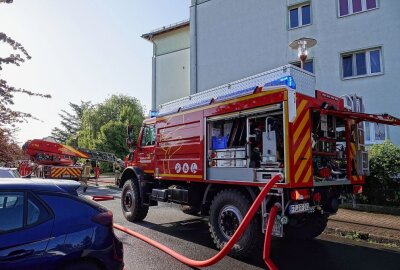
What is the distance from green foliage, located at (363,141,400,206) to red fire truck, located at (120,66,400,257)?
346cm

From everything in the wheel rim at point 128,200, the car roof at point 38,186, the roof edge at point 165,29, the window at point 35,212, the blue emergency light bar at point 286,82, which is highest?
the roof edge at point 165,29

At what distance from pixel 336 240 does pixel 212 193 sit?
2809mm

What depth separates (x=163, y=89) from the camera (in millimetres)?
28047

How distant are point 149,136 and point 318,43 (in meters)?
11.4

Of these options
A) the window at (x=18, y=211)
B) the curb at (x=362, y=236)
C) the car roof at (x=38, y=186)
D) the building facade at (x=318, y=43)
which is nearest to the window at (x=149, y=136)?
the curb at (x=362, y=236)

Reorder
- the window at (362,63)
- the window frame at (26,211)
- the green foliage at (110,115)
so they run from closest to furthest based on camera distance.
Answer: the window frame at (26,211) < the window at (362,63) < the green foliage at (110,115)

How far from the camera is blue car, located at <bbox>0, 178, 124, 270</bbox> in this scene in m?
3.41

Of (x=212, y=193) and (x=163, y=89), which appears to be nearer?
(x=212, y=193)

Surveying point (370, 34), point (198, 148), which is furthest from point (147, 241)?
point (370, 34)

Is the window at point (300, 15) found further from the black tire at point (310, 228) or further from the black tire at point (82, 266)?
the black tire at point (82, 266)

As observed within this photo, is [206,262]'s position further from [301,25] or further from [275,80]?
[301,25]

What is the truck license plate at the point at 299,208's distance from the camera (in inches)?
233

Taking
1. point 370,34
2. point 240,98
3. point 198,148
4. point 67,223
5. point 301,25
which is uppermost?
point 301,25

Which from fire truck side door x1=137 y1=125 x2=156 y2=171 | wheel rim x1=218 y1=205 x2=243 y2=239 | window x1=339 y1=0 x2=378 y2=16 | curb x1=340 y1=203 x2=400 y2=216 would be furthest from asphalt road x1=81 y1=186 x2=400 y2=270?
window x1=339 y1=0 x2=378 y2=16
